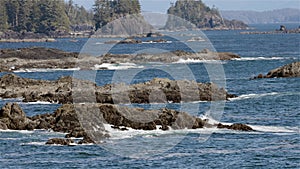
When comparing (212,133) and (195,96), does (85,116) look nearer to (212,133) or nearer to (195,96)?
(212,133)

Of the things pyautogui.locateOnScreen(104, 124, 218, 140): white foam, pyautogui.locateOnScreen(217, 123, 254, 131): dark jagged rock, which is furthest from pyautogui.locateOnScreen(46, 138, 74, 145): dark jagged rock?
pyautogui.locateOnScreen(217, 123, 254, 131): dark jagged rock

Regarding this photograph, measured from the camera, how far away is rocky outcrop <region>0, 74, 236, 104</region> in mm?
53550

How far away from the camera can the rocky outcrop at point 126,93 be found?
53.5 m

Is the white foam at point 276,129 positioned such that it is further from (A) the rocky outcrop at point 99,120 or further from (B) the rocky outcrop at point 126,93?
(B) the rocky outcrop at point 126,93

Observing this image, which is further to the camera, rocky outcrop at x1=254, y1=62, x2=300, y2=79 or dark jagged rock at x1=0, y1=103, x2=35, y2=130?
rocky outcrop at x1=254, y1=62, x2=300, y2=79

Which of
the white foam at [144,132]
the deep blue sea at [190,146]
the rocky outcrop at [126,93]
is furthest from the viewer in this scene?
the rocky outcrop at [126,93]

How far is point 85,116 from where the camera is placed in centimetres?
3947

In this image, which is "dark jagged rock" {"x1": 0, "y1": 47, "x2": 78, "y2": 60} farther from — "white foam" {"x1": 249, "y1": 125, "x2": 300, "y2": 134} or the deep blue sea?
"white foam" {"x1": 249, "y1": 125, "x2": 300, "y2": 134}

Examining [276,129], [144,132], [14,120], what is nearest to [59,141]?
[144,132]

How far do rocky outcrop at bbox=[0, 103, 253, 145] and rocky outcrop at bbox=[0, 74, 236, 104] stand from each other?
11105 mm

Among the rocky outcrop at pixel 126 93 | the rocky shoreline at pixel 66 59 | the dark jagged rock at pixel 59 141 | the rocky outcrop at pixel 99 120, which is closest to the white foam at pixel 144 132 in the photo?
the rocky outcrop at pixel 99 120

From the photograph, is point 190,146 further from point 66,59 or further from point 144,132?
point 66,59

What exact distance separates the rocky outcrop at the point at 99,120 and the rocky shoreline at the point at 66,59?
47.9m

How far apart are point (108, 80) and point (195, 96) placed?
2484cm
